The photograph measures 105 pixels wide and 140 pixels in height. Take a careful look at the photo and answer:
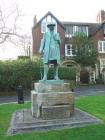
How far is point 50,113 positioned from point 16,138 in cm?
225

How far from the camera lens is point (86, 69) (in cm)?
4506

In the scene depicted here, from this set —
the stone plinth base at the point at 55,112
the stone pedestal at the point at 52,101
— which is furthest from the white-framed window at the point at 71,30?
the stone plinth base at the point at 55,112

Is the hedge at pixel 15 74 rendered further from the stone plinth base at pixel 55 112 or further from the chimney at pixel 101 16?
the chimney at pixel 101 16

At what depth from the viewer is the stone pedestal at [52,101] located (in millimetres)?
10928

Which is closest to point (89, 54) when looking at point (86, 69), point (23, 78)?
point (86, 69)

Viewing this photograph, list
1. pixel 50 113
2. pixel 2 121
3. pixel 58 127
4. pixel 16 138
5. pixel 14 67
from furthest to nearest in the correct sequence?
pixel 14 67 < pixel 2 121 < pixel 50 113 < pixel 58 127 < pixel 16 138

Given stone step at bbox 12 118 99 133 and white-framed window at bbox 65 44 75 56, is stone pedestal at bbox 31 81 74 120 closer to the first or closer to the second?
stone step at bbox 12 118 99 133

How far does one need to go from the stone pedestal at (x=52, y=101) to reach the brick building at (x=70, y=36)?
3099 centimetres

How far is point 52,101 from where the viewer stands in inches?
437

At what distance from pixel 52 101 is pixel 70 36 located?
3688 cm

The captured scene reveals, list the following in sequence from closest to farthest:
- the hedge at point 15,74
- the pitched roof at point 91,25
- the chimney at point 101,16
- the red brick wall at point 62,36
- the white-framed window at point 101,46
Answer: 1. the hedge at point 15,74
2. the red brick wall at point 62,36
3. the pitched roof at point 91,25
4. the white-framed window at point 101,46
5. the chimney at point 101,16

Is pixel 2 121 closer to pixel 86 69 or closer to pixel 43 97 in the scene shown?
pixel 43 97

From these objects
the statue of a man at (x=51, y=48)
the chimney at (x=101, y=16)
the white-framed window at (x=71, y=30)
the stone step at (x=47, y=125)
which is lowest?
the stone step at (x=47, y=125)

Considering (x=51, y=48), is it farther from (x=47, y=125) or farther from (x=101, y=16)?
(x=101, y=16)
